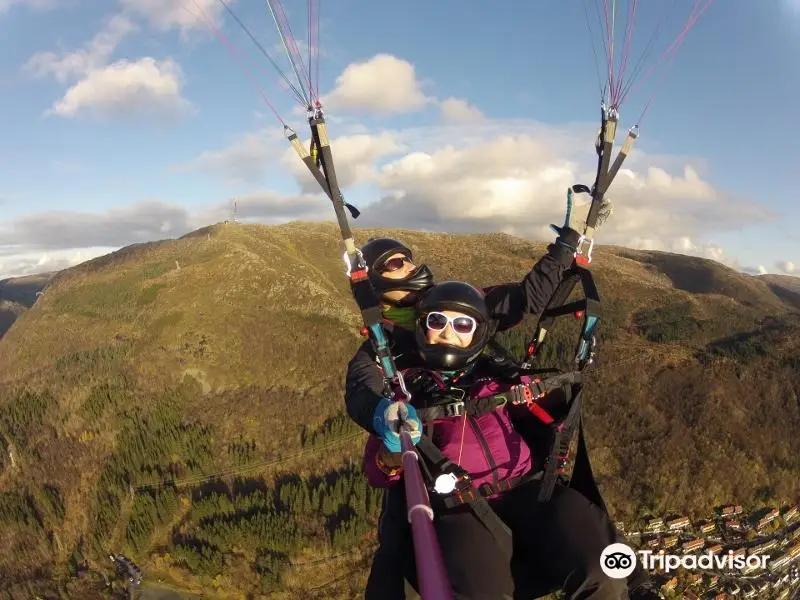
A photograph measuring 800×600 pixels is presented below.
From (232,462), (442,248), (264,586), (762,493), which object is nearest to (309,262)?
(442,248)

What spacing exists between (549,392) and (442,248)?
81746 mm

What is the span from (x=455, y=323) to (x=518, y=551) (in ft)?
5.81

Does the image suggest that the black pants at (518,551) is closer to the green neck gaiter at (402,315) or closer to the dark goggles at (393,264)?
the green neck gaiter at (402,315)

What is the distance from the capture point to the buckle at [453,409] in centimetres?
368

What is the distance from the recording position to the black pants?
297cm

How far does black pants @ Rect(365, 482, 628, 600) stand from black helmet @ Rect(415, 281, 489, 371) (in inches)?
43.6

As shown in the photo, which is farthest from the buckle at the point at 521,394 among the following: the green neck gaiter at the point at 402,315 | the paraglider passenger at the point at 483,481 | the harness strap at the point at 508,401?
the green neck gaiter at the point at 402,315

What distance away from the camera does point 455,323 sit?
157 inches

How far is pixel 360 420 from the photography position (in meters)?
3.39

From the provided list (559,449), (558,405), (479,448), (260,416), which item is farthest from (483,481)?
(260,416)

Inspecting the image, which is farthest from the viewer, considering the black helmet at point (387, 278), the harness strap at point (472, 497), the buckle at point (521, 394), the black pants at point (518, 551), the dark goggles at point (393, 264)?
the dark goggles at point (393, 264)

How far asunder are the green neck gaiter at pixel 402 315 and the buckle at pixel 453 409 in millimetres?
1085

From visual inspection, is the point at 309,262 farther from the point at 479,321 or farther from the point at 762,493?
the point at 479,321

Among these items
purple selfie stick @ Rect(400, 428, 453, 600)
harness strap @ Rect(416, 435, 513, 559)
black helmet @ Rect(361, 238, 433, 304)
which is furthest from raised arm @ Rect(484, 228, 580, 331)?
purple selfie stick @ Rect(400, 428, 453, 600)
